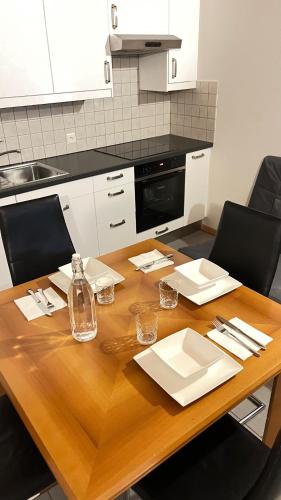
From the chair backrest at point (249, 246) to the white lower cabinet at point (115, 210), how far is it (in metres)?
1.18

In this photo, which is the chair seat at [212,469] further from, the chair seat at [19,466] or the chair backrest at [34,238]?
the chair backrest at [34,238]

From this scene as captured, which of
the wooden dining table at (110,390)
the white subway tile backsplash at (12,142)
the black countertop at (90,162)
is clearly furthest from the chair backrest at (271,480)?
the white subway tile backsplash at (12,142)

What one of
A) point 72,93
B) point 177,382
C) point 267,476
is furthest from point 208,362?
point 72,93

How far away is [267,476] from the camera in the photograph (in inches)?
32.4

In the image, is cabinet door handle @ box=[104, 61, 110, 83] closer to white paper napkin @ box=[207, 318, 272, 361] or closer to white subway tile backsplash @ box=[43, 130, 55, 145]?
white subway tile backsplash @ box=[43, 130, 55, 145]

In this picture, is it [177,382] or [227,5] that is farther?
[227,5]

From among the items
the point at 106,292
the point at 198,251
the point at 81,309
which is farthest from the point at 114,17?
the point at 81,309

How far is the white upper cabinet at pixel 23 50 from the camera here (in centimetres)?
226

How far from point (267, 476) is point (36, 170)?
2.56 m

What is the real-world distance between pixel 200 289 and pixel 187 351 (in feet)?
1.12

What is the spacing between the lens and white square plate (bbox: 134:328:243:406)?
1021mm

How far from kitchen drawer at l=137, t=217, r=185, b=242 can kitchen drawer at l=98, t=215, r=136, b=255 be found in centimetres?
10

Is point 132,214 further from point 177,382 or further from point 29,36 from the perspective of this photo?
point 177,382

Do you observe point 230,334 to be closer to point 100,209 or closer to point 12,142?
point 100,209
